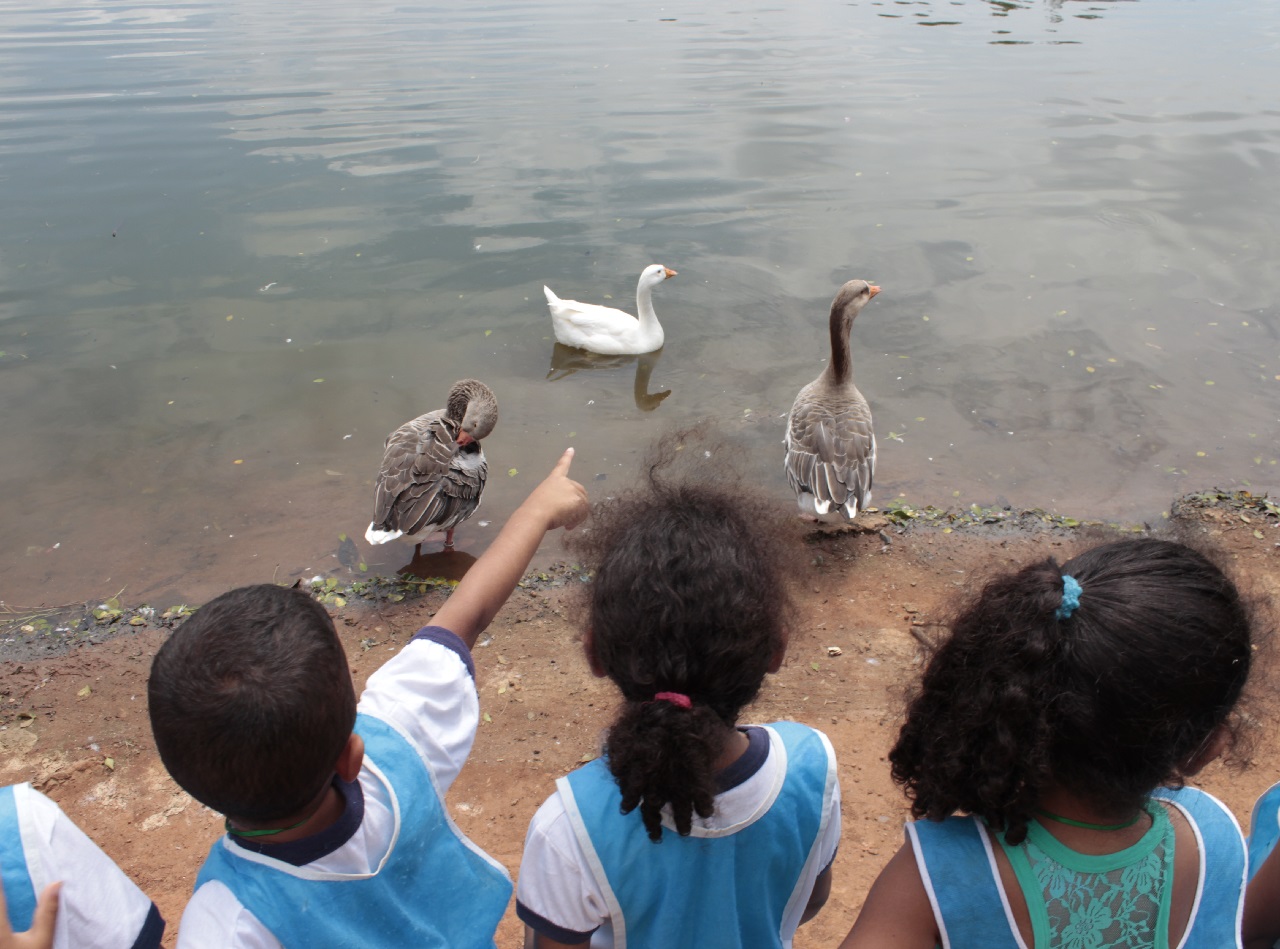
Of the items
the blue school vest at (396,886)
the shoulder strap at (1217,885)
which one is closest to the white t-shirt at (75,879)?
the blue school vest at (396,886)

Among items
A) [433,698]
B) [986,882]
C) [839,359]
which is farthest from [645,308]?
[986,882]

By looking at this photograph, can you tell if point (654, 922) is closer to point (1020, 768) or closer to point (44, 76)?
point (1020, 768)

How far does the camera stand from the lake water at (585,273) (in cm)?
642

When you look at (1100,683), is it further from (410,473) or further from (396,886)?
(410,473)

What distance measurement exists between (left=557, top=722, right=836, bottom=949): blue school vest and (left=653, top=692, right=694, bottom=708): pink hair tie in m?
0.20

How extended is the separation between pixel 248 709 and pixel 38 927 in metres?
0.46

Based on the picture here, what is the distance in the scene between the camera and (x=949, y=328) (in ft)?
27.2

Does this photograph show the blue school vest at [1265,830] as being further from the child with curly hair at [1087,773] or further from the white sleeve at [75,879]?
the white sleeve at [75,879]

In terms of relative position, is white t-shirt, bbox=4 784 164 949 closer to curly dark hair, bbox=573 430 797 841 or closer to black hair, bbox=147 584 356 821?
black hair, bbox=147 584 356 821

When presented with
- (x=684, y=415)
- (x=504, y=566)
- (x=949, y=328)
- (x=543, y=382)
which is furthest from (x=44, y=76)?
(x=504, y=566)

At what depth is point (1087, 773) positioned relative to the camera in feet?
5.06

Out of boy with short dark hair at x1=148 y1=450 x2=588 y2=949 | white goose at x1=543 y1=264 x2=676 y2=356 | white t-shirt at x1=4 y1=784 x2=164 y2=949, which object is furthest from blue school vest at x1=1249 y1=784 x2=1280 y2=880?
white goose at x1=543 y1=264 x2=676 y2=356

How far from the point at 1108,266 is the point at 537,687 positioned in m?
8.06

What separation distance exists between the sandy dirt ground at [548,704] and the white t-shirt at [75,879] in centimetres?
151
